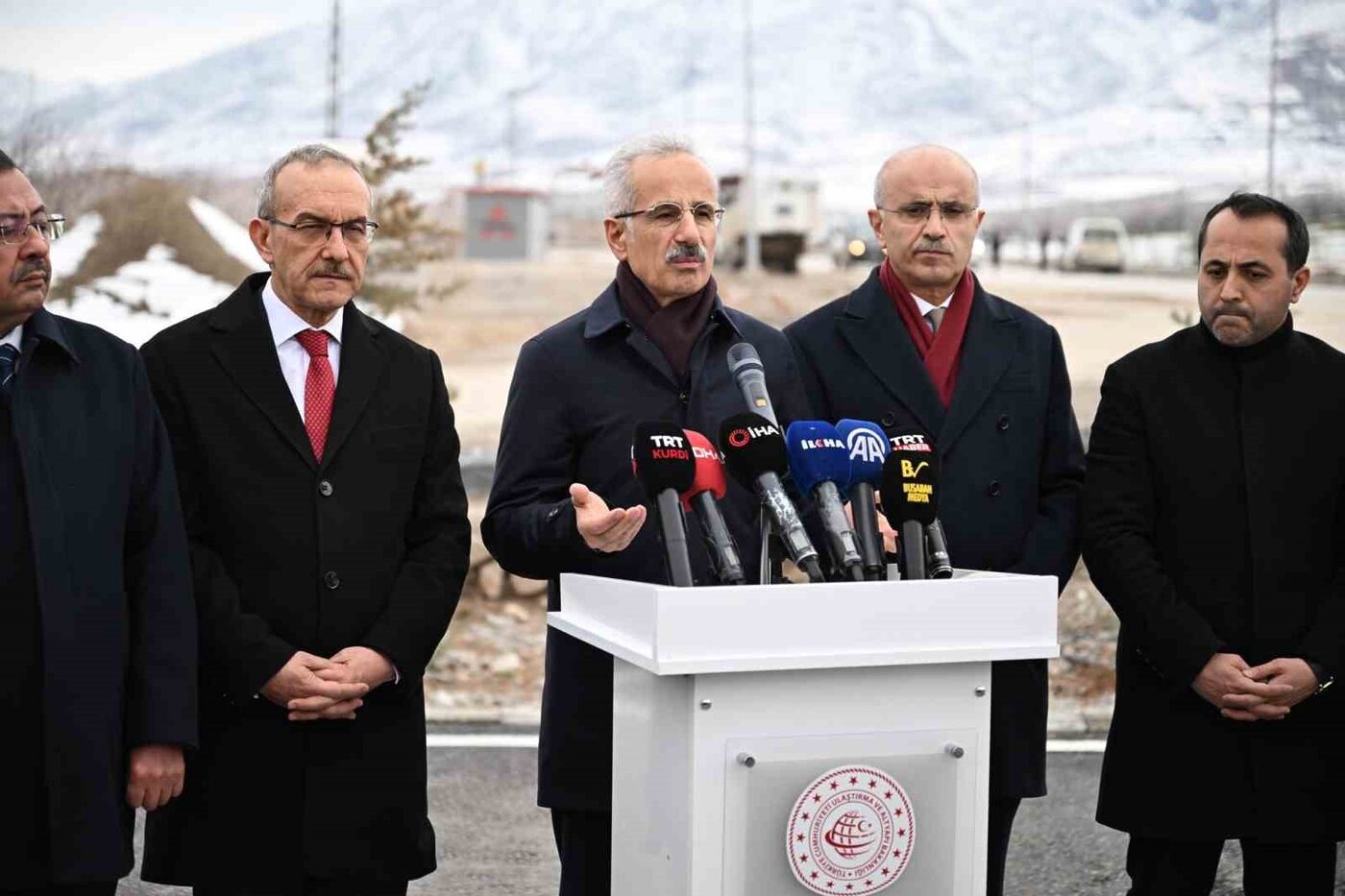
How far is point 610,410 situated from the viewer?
3420mm

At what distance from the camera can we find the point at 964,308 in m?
3.87

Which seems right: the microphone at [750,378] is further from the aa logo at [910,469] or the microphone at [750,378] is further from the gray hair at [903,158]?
the gray hair at [903,158]

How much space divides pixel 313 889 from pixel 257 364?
105cm

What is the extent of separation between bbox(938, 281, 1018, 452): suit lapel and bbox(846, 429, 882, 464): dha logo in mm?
923

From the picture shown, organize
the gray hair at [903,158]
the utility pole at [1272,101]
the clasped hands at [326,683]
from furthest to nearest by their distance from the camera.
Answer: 1. the utility pole at [1272,101]
2. the gray hair at [903,158]
3. the clasped hands at [326,683]

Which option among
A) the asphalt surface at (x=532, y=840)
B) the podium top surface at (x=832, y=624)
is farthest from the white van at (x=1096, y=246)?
the podium top surface at (x=832, y=624)

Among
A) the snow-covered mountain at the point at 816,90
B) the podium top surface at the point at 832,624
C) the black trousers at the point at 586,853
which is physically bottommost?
the black trousers at the point at 586,853

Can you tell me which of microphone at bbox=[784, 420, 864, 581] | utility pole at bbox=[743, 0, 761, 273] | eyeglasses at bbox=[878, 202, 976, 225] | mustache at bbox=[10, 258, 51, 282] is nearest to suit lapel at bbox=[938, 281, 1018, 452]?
eyeglasses at bbox=[878, 202, 976, 225]

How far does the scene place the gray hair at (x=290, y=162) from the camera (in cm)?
341

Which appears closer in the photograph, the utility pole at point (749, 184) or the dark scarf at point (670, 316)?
the dark scarf at point (670, 316)

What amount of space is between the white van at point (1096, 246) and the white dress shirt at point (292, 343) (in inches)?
424

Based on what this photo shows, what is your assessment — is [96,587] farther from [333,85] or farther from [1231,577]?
[333,85]

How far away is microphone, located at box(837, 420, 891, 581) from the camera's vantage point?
270 centimetres

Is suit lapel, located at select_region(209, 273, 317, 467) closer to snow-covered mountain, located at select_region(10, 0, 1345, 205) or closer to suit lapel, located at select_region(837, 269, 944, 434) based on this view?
suit lapel, located at select_region(837, 269, 944, 434)
